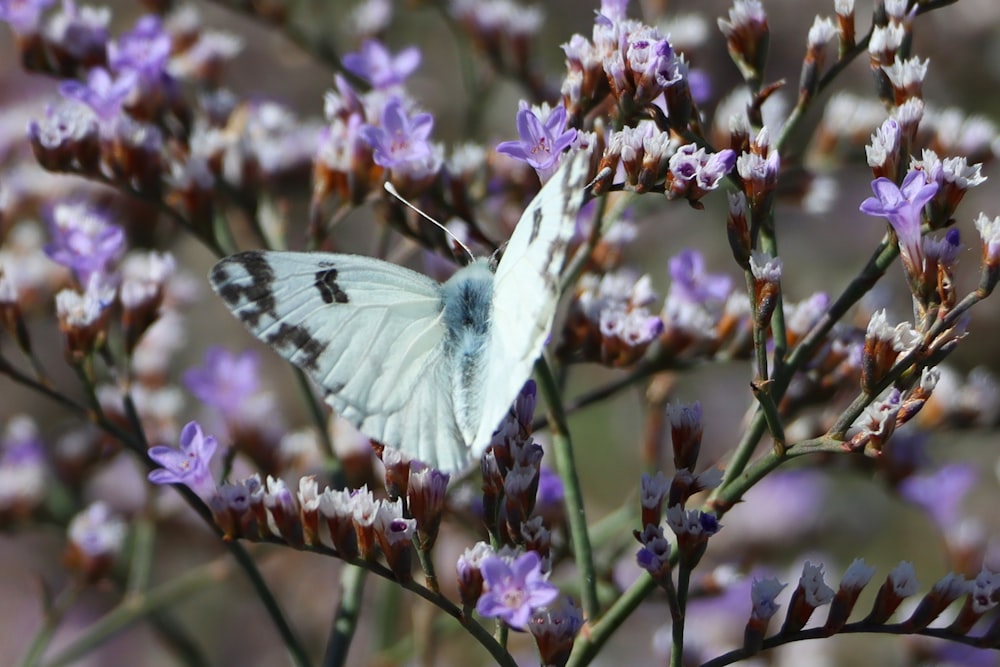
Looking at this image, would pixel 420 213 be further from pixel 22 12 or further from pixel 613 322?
pixel 22 12

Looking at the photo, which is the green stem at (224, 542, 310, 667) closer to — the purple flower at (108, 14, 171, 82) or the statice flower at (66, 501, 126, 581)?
the statice flower at (66, 501, 126, 581)

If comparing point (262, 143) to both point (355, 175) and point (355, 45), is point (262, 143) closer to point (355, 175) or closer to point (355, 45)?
point (355, 175)

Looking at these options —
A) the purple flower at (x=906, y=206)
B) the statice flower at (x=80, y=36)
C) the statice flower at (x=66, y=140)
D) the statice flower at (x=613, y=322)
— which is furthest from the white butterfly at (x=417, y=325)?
the statice flower at (x=80, y=36)

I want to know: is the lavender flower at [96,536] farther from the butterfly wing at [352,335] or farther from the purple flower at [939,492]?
the purple flower at [939,492]

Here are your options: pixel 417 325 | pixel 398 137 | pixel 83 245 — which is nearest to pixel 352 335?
pixel 417 325

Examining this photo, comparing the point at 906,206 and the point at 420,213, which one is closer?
the point at 906,206

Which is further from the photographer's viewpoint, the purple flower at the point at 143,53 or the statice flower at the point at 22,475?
the statice flower at the point at 22,475
